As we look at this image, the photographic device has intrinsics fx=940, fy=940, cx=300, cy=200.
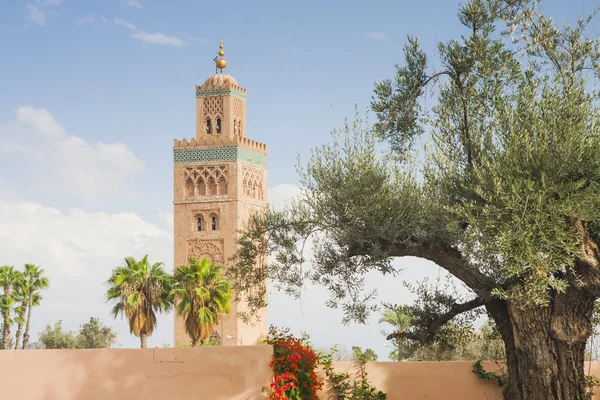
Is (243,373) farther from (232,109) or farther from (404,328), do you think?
(232,109)

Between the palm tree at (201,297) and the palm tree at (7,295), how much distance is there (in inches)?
396

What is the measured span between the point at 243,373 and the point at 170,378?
3.09ft

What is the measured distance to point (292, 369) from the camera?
11516mm

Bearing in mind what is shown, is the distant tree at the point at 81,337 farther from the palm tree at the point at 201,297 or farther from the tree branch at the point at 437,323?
the tree branch at the point at 437,323

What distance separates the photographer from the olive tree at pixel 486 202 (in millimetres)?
9617

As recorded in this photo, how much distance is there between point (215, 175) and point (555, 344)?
1444 inches

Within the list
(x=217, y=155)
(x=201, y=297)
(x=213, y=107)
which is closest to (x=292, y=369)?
(x=201, y=297)

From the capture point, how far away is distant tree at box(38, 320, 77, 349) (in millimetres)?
42188

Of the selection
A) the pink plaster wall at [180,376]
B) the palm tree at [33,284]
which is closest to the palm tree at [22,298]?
the palm tree at [33,284]

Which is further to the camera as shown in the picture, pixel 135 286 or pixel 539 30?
pixel 135 286

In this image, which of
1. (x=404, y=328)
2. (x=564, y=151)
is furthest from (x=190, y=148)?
(x=564, y=151)

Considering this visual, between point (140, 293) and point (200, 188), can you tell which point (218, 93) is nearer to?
point (200, 188)

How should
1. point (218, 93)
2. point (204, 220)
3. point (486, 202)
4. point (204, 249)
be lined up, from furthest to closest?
1. point (218, 93)
2. point (204, 220)
3. point (204, 249)
4. point (486, 202)

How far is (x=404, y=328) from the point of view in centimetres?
1274
